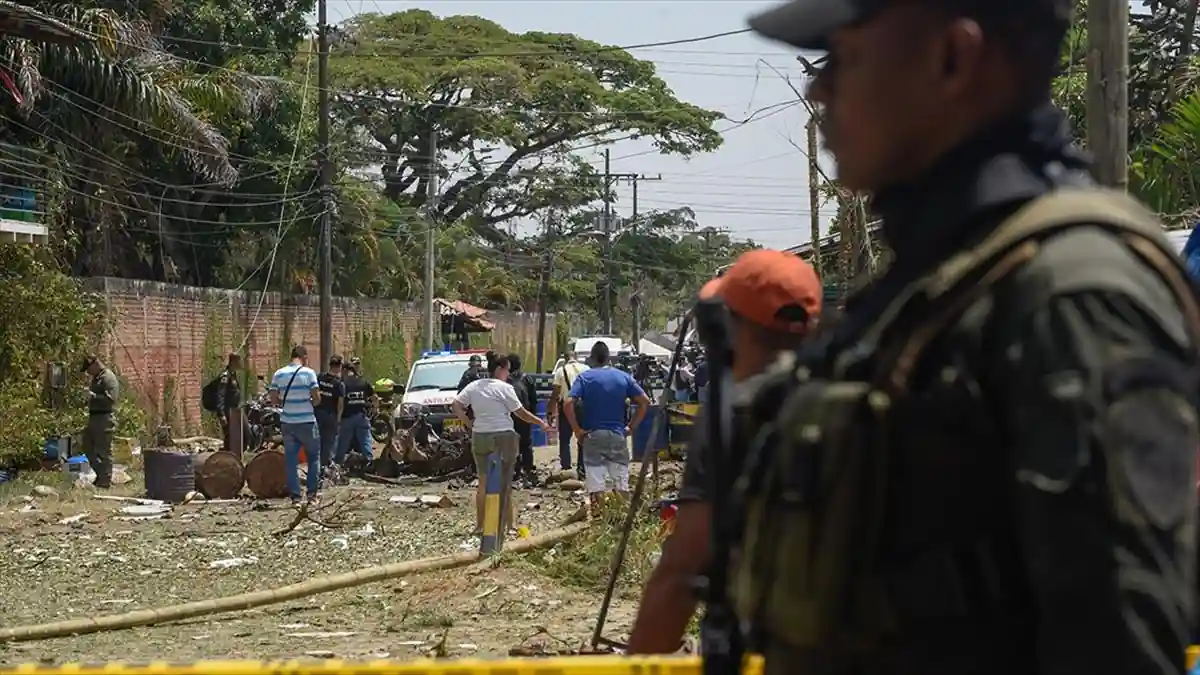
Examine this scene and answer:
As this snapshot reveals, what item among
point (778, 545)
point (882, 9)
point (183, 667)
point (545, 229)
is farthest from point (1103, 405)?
point (545, 229)

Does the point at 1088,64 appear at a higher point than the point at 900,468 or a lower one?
higher

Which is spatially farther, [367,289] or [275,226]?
[367,289]

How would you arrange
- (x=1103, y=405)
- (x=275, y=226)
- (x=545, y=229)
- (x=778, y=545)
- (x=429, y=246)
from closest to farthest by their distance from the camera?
(x=1103, y=405) < (x=778, y=545) < (x=275, y=226) < (x=429, y=246) < (x=545, y=229)

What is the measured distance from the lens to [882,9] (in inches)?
66.2

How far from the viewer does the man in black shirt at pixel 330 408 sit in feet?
62.1

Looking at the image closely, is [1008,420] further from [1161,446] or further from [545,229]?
[545,229]

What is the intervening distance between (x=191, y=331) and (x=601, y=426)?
16270 millimetres

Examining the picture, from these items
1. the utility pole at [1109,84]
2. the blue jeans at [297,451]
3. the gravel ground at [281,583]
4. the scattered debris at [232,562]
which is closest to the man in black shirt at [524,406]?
the gravel ground at [281,583]

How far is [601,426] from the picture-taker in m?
13.5

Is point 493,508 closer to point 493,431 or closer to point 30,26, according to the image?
point 493,431

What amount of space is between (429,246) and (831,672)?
1519 inches

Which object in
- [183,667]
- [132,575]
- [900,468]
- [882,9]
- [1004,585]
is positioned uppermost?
→ [882,9]

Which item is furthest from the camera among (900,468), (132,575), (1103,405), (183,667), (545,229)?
(545,229)

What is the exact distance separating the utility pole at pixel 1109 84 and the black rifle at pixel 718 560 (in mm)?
5672
